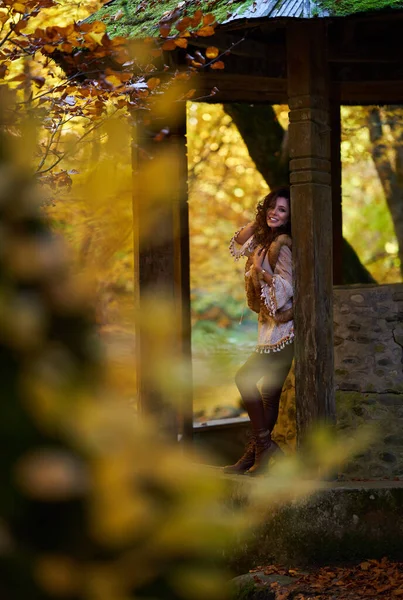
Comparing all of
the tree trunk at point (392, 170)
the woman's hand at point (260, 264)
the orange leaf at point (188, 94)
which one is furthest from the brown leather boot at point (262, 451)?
the tree trunk at point (392, 170)

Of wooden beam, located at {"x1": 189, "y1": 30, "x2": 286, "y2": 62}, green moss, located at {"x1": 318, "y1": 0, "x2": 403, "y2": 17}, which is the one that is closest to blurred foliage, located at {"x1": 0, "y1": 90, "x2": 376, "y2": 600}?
green moss, located at {"x1": 318, "y1": 0, "x2": 403, "y2": 17}

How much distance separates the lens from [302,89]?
5887 mm

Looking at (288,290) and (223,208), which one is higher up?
(223,208)

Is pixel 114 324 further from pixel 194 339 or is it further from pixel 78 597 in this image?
pixel 194 339

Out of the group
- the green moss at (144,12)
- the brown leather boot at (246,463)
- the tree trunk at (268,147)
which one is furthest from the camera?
the tree trunk at (268,147)

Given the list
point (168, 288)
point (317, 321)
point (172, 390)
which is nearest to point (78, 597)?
point (172, 390)

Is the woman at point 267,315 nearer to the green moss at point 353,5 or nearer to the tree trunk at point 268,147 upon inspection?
the green moss at point 353,5

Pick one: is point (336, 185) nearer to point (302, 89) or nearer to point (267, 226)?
point (267, 226)

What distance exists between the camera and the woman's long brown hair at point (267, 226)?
247 inches

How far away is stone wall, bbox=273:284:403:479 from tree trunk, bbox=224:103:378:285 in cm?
318

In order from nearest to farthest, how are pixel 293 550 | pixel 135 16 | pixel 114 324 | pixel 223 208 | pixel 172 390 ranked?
pixel 172 390, pixel 114 324, pixel 293 550, pixel 135 16, pixel 223 208

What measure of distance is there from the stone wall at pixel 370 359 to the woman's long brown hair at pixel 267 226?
3.13 ft

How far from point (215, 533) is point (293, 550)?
16.6ft

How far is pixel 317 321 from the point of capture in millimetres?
5961
